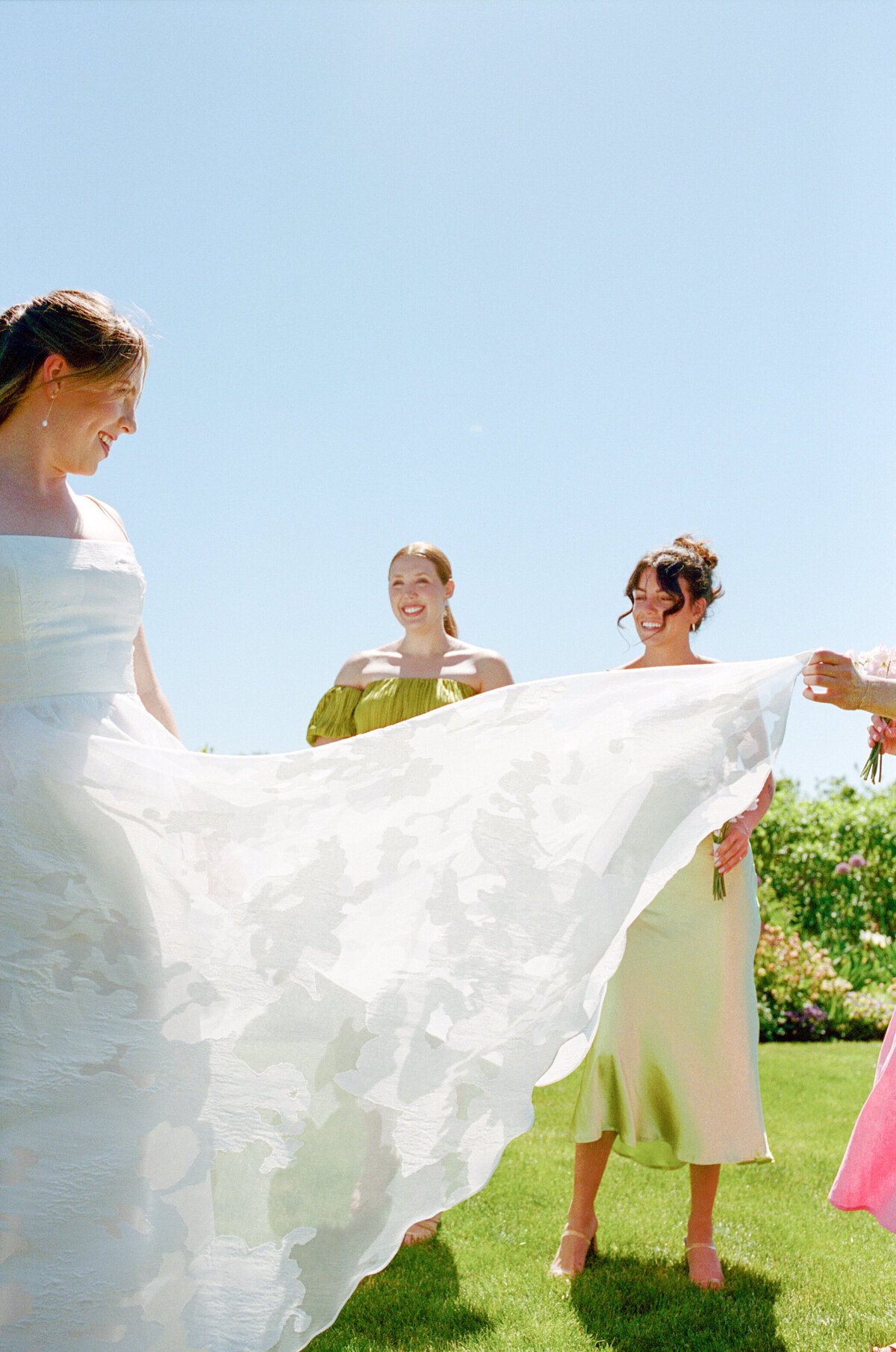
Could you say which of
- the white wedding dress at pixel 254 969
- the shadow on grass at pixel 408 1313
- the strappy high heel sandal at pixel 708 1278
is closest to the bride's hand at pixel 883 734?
the white wedding dress at pixel 254 969

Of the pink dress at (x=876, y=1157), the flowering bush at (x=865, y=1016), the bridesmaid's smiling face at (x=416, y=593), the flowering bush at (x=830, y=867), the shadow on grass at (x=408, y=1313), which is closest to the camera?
the pink dress at (x=876, y=1157)

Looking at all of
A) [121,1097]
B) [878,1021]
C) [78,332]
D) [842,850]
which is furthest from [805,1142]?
[842,850]

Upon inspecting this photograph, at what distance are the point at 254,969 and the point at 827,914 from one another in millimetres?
10181

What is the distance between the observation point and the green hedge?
9406 millimetres

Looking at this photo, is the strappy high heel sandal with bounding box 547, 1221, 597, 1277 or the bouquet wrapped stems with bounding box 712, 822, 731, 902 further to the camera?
the bouquet wrapped stems with bounding box 712, 822, 731, 902

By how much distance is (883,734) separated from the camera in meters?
3.37

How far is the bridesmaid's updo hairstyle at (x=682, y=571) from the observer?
14.2 feet

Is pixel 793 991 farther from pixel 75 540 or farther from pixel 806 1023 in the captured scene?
pixel 75 540

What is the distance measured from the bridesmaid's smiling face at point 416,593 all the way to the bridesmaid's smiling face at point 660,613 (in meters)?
0.94

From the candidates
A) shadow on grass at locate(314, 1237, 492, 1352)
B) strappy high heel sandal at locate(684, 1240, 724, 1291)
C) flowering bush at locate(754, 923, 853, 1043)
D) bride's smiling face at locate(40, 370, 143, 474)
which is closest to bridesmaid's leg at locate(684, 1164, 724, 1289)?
strappy high heel sandal at locate(684, 1240, 724, 1291)

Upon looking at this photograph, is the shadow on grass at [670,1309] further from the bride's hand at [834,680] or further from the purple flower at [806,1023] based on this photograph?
the purple flower at [806,1023]

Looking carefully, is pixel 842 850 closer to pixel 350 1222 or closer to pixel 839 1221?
pixel 839 1221

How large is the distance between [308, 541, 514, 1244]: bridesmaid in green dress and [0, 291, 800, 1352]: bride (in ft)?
5.36

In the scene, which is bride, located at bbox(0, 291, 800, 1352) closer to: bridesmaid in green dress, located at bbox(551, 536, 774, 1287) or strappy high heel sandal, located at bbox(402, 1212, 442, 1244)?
bridesmaid in green dress, located at bbox(551, 536, 774, 1287)
